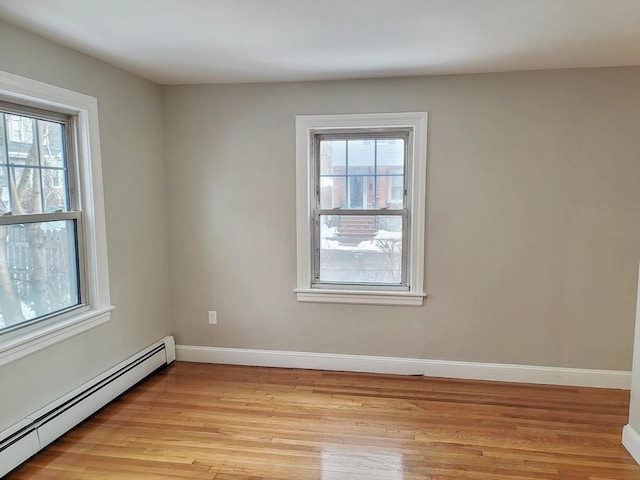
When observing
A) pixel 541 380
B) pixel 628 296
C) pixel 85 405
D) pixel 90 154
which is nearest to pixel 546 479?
pixel 541 380

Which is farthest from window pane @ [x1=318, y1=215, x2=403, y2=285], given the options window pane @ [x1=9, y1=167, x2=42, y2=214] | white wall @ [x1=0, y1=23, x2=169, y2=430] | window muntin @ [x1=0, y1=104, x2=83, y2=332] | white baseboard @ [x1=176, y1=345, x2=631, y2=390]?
window pane @ [x1=9, y1=167, x2=42, y2=214]

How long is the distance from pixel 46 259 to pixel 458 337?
9.72 ft

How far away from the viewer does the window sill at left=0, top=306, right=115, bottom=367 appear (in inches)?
86.5

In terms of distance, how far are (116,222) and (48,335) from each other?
91cm

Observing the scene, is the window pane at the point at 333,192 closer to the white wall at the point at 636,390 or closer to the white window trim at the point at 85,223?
the white window trim at the point at 85,223

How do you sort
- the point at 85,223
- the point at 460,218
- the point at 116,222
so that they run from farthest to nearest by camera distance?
1. the point at 460,218
2. the point at 116,222
3. the point at 85,223

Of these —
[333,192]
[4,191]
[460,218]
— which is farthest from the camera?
[333,192]

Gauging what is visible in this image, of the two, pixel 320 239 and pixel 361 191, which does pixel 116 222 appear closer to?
pixel 320 239

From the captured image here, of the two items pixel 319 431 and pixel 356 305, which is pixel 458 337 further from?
pixel 319 431

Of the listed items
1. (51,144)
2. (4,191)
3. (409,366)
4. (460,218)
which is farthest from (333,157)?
(4,191)

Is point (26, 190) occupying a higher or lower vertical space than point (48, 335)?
higher

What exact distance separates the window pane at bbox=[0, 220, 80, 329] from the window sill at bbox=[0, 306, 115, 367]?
10cm

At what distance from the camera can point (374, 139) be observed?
3377mm

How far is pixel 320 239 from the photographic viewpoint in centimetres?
355
